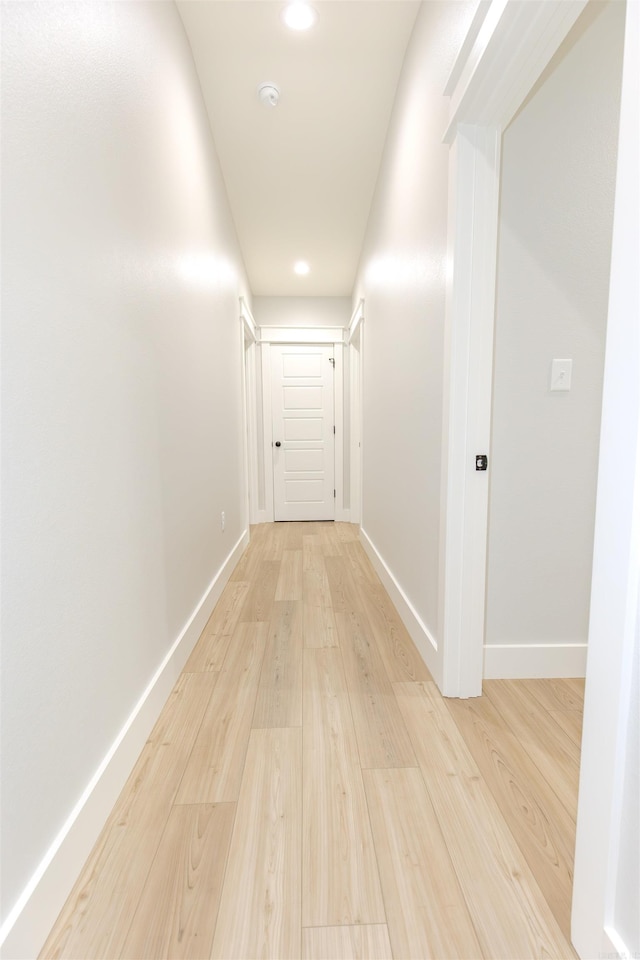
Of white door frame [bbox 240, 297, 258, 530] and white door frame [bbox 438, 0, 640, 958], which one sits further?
white door frame [bbox 240, 297, 258, 530]

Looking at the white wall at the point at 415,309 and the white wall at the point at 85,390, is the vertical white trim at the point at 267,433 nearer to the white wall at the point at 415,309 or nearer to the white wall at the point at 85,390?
the white wall at the point at 415,309

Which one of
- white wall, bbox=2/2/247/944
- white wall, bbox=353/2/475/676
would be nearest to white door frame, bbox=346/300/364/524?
white wall, bbox=353/2/475/676

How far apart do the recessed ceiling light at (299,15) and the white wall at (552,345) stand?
40.8 inches

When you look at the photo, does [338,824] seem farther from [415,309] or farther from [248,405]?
[248,405]

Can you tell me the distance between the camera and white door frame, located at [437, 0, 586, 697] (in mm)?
1239

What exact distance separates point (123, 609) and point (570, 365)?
1.70m

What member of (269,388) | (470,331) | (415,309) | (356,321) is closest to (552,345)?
(470,331)

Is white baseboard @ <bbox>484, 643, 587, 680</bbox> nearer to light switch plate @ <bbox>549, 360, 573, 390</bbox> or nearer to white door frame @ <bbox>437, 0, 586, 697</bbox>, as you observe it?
white door frame @ <bbox>437, 0, 586, 697</bbox>

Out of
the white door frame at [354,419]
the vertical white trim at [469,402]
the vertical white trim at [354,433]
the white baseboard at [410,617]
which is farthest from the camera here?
the vertical white trim at [354,433]

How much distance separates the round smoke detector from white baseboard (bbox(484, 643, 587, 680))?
9.21 ft

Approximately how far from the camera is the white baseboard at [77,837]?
75 cm

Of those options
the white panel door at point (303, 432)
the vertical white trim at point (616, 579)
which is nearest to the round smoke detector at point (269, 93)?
the vertical white trim at point (616, 579)

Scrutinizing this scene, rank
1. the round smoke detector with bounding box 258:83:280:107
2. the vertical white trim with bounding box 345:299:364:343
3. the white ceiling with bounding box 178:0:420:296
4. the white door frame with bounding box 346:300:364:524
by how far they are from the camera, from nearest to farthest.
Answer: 1. the white ceiling with bounding box 178:0:420:296
2. the round smoke detector with bounding box 258:83:280:107
3. the vertical white trim with bounding box 345:299:364:343
4. the white door frame with bounding box 346:300:364:524

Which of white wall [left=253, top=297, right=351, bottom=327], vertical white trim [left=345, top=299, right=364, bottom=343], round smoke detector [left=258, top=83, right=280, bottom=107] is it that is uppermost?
round smoke detector [left=258, top=83, right=280, bottom=107]
